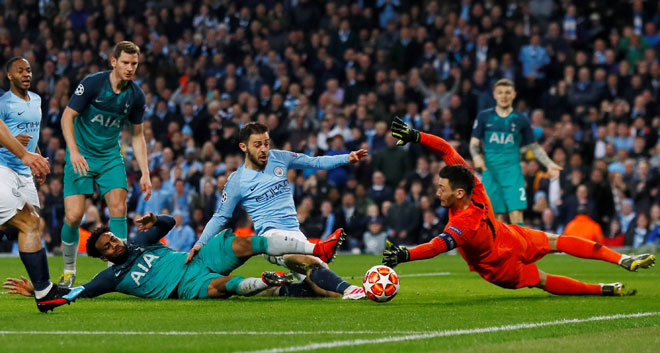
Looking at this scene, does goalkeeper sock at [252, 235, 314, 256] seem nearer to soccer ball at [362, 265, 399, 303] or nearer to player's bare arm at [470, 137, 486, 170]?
soccer ball at [362, 265, 399, 303]

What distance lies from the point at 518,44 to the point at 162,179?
7.97 m

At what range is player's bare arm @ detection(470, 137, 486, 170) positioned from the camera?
553 inches

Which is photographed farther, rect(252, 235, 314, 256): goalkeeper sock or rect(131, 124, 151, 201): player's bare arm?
rect(131, 124, 151, 201): player's bare arm

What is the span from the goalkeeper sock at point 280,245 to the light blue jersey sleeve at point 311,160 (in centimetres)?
101

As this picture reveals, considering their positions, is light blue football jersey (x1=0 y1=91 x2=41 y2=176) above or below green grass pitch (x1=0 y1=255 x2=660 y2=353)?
above

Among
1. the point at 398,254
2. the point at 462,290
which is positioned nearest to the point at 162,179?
the point at 462,290

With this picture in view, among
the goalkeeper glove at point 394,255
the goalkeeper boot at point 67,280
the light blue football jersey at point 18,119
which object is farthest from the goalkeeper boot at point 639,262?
the light blue football jersey at point 18,119

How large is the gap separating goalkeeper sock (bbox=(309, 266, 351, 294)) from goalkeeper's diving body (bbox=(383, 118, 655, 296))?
114 cm

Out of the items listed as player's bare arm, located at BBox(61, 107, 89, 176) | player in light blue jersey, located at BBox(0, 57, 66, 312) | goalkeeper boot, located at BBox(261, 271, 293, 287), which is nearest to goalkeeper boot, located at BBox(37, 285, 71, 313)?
player in light blue jersey, located at BBox(0, 57, 66, 312)

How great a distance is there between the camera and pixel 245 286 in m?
9.67

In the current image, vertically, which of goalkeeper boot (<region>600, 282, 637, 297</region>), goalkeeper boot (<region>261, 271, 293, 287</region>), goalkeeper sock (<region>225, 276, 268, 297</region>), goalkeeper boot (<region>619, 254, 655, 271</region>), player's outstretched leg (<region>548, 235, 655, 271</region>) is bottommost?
goalkeeper boot (<region>600, 282, 637, 297</region>)

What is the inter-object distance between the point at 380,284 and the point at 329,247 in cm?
58

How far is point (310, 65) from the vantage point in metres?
24.6

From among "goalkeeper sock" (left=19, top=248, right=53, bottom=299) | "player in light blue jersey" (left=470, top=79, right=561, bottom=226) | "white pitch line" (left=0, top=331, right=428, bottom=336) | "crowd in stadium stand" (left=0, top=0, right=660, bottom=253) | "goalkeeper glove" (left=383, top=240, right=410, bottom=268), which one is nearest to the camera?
"white pitch line" (left=0, top=331, right=428, bottom=336)
